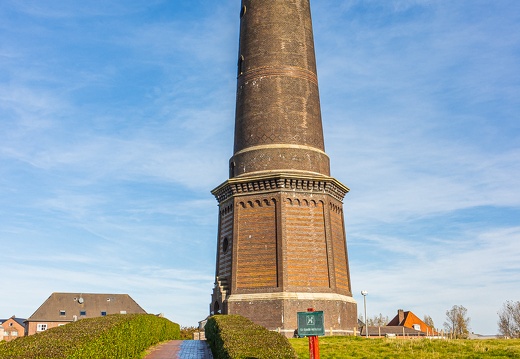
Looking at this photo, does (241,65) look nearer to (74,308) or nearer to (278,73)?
(278,73)

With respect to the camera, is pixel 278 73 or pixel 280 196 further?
pixel 278 73

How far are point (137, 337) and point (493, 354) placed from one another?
10.6 metres

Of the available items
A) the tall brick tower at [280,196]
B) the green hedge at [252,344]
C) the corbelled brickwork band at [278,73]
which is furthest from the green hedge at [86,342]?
the corbelled brickwork band at [278,73]

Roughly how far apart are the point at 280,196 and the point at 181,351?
952 centimetres

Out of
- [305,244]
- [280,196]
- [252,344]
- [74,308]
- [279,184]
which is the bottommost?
[252,344]

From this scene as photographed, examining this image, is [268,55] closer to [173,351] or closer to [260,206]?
[260,206]

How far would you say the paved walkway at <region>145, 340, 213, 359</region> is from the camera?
18.6 metres

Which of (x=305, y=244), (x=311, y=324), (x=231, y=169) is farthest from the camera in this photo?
(x=231, y=169)

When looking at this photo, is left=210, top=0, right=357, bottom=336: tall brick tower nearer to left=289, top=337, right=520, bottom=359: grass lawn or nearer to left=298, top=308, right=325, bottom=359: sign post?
left=289, top=337, right=520, bottom=359: grass lawn

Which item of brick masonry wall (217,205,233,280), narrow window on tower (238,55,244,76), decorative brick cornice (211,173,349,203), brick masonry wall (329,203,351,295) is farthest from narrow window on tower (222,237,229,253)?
narrow window on tower (238,55,244,76)

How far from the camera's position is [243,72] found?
99.4 ft

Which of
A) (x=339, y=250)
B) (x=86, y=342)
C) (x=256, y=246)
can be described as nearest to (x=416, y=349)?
(x=86, y=342)

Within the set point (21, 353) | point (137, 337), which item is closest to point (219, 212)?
point (137, 337)

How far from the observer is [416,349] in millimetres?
16875
